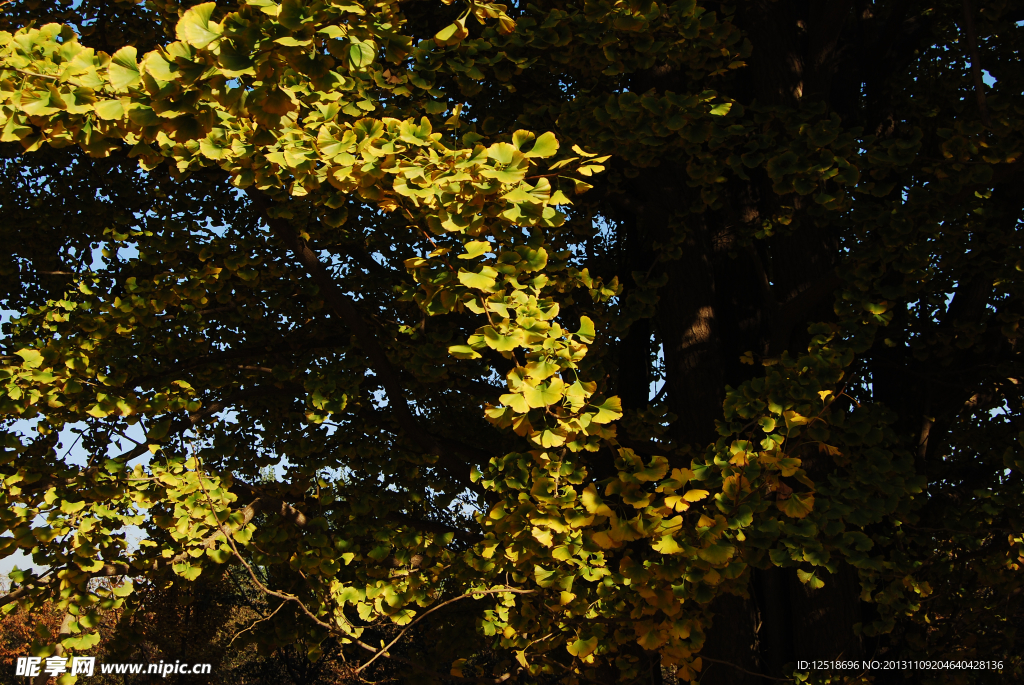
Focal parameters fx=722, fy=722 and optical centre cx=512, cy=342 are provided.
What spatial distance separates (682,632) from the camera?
103 inches

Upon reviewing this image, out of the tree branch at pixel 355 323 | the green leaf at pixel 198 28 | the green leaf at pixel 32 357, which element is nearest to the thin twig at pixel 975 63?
the green leaf at pixel 198 28

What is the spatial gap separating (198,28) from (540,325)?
1.28m

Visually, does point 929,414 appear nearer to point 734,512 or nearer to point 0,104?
point 734,512

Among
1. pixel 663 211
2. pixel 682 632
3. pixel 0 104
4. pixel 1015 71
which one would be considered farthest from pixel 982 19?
pixel 0 104

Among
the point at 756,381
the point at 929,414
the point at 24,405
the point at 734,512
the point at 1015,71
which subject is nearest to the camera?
the point at 734,512

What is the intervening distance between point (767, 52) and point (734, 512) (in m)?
3.86

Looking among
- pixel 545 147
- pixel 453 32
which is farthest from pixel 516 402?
pixel 453 32

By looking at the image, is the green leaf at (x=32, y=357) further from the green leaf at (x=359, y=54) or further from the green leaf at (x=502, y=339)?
the green leaf at (x=502, y=339)

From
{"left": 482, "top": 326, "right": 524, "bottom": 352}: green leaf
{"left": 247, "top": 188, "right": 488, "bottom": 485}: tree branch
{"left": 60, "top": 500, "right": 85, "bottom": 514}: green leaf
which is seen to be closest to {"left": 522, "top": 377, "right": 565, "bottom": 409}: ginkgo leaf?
{"left": 482, "top": 326, "right": 524, "bottom": 352}: green leaf

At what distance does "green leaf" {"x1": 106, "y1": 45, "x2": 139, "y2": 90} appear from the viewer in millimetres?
2084

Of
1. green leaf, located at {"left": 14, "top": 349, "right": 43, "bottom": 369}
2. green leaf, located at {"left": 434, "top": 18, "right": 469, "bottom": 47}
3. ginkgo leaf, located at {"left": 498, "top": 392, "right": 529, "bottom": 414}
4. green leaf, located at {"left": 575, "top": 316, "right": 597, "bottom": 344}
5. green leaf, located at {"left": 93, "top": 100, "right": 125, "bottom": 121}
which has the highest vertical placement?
green leaf, located at {"left": 434, "top": 18, "right": 469, "bottom": 47}

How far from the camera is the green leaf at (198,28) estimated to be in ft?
6.45

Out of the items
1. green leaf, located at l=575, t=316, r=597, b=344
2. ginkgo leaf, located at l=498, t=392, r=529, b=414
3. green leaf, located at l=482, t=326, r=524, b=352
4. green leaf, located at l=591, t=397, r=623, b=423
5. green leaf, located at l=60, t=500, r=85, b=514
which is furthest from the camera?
green leaf, located at l=60, t=500, r=85, b=514

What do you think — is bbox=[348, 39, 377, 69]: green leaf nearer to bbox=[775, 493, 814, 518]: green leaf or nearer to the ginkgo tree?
the ginkgo tree
